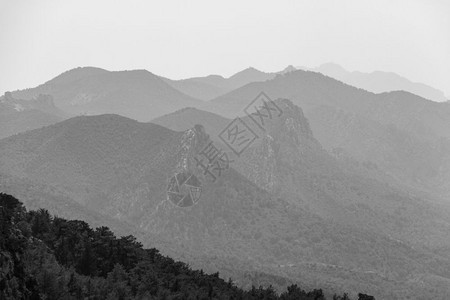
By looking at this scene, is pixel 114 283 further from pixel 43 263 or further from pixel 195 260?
pixel 195 260

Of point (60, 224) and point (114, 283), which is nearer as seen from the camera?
point (114, 283)

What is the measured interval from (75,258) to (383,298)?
10747cm

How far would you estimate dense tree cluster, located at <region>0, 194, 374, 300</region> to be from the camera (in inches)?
2101

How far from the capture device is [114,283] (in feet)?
235

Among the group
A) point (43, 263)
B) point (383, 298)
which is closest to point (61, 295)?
point (43, 263)

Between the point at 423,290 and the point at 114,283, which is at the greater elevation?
the point at 423,290

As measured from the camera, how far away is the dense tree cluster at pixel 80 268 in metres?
53.4

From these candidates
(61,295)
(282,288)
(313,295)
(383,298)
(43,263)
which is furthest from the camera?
(383,298)

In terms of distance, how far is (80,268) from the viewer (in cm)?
8356

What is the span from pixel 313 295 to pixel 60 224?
4200cm

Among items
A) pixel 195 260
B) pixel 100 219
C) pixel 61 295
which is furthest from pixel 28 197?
pixel 61 295

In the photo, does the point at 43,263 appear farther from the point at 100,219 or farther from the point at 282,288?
the point at 100,219

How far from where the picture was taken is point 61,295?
58219mm

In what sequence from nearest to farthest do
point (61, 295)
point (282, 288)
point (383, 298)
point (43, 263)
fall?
point (61, 295) → point (43, 263) → point (282, 288) → point (383, 298)
